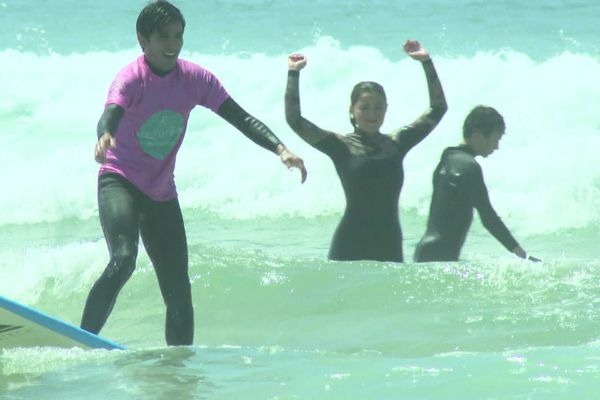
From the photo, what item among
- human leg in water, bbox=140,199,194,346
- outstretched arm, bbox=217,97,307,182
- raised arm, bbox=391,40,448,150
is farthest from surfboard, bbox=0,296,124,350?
raised arm, bbox=391,40,448,150

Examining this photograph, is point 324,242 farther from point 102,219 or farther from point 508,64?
point 508,64

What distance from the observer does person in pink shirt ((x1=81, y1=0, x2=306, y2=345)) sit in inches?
196

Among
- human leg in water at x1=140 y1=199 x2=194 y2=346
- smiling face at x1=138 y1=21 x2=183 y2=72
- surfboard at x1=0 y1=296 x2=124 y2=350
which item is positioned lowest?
surfboard at x1=0 y1=296 x2=124 y2=350

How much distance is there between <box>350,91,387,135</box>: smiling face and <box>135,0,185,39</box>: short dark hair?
1539 millimetres

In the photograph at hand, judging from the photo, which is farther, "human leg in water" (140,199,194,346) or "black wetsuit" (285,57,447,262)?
"black wetsuit" (285,57,447,262)

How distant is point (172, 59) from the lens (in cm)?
500

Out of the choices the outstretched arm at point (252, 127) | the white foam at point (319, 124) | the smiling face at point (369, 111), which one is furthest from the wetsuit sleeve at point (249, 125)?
the white foam at point (319, 124)

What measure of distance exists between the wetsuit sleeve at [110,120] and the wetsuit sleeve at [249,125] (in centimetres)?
51

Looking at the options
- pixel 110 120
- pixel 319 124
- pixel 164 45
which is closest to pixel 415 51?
pixel 164 45

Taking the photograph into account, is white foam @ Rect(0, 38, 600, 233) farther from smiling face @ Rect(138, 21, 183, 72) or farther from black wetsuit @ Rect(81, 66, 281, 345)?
smiling face @ Rect(138, 21, 183, 72)

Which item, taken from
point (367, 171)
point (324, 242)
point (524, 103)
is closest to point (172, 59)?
point (367, 171)

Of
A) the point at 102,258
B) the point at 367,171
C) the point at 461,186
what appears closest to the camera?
the point at 367,171

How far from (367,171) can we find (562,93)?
31.9ft

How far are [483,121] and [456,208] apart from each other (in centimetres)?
49
